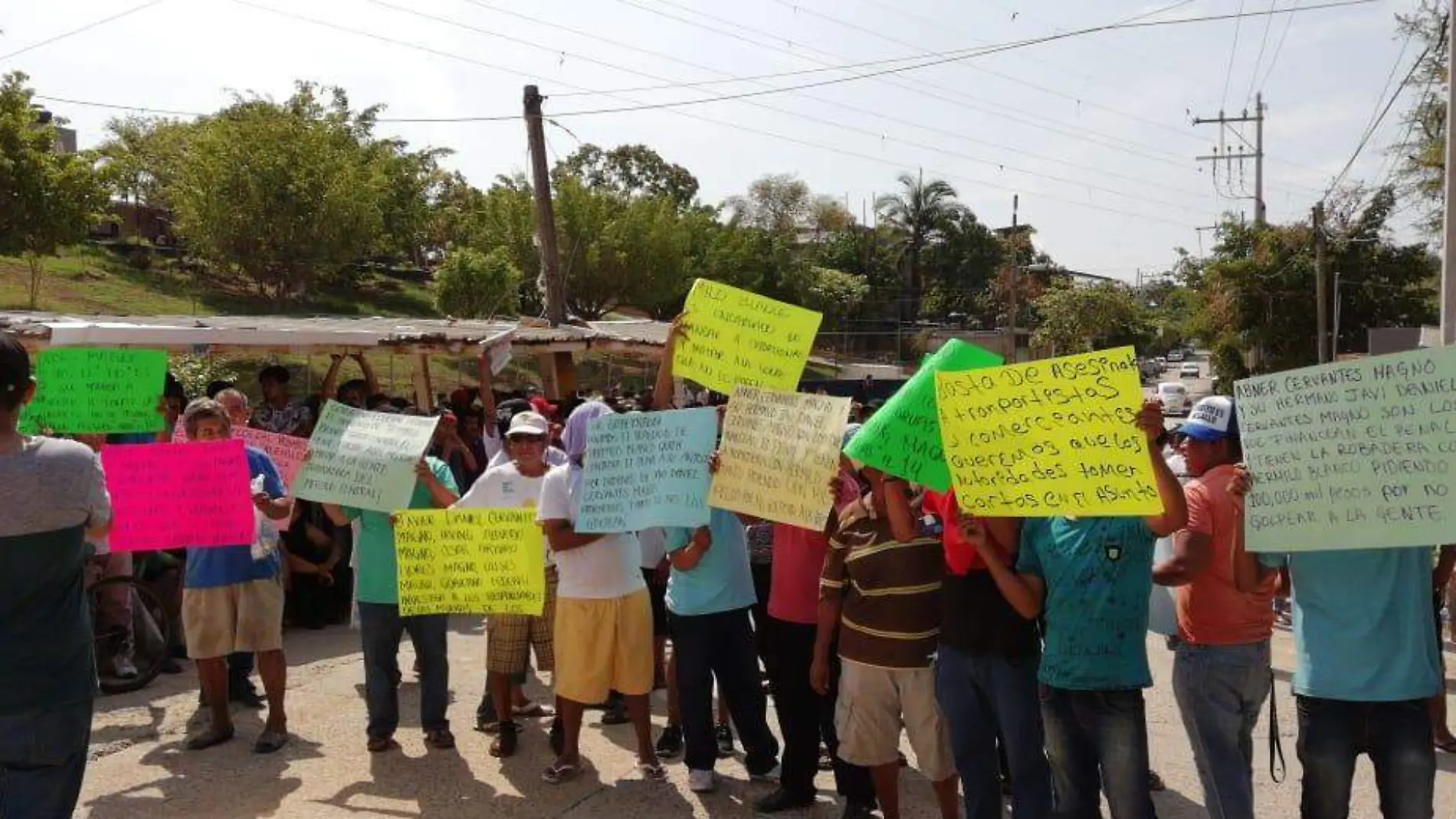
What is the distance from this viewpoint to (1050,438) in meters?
3.88

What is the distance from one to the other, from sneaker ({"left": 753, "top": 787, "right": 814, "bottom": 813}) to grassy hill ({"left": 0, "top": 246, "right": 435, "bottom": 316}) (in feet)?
92.1

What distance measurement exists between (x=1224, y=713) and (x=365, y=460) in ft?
13.3

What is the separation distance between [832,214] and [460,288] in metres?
35.5

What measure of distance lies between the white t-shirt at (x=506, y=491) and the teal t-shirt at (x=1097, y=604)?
2755 mm

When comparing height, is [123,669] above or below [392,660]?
below

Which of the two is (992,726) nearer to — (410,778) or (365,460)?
(410,778)

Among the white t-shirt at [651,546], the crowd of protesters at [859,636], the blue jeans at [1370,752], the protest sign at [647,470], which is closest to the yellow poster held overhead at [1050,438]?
the crowd of protesters at [859,636]

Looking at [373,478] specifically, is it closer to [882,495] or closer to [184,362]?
[882,495]

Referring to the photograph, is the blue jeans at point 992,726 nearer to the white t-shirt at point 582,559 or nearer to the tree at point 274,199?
the white t-shirt at point 582,559

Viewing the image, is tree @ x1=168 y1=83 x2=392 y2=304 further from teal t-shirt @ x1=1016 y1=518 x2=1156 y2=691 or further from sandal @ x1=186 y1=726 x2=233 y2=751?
teal t-shirt @ x1=1016 y1=518 x2=1156 y2=691

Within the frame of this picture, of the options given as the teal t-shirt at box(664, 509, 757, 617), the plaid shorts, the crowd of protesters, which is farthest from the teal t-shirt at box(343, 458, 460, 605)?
the teal t-shirt at box(664, 509, 757, 617)

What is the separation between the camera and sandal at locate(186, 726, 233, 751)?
6.12m

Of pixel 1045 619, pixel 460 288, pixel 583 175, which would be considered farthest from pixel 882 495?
pixel 583 175

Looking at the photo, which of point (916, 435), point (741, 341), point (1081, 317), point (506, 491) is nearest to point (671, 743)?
point (506, 491)
